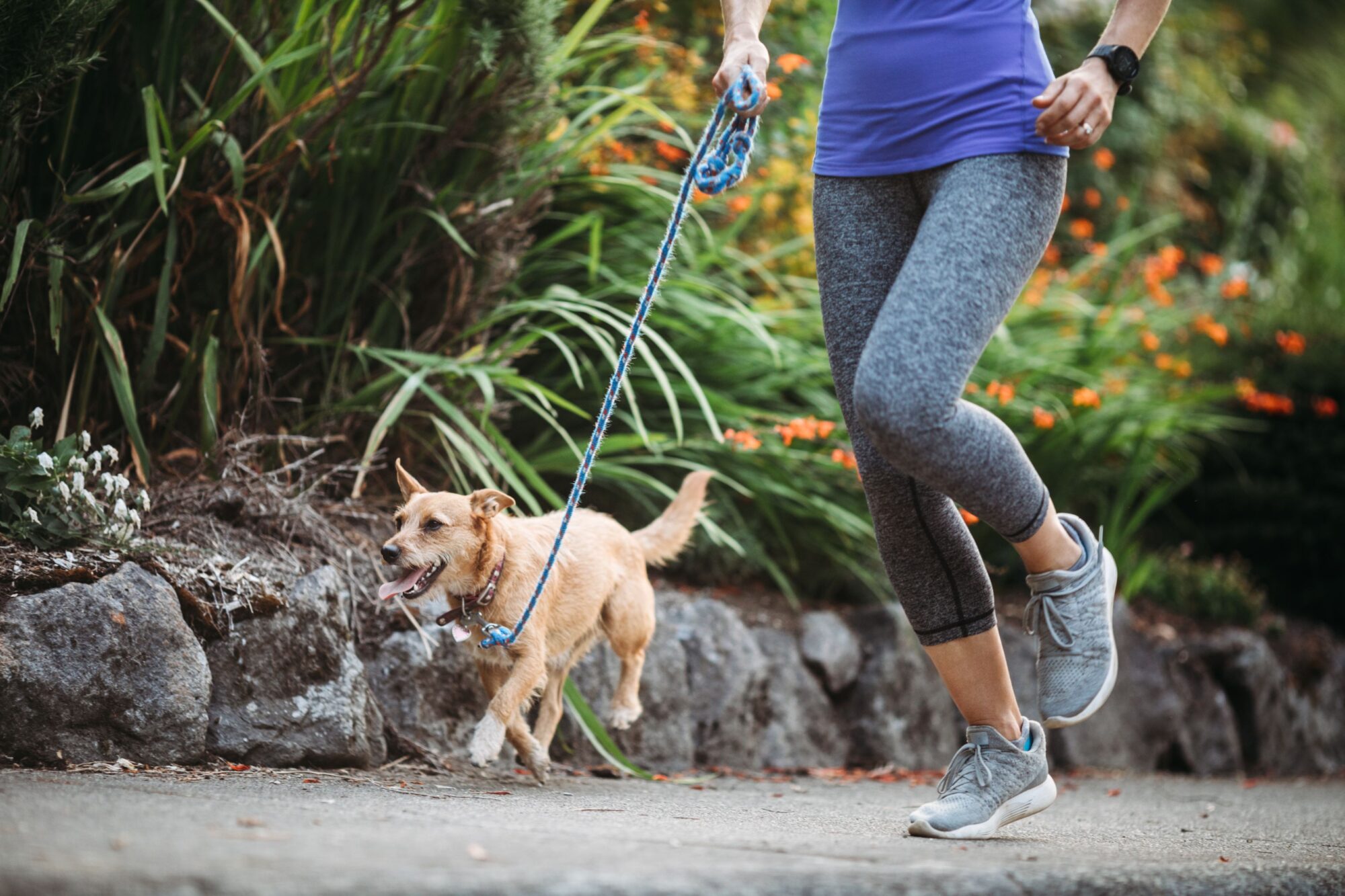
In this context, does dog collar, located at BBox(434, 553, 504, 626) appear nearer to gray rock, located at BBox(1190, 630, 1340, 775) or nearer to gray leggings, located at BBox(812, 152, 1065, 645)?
gray leggings, located at BBox(812, 152, 1065, 645)

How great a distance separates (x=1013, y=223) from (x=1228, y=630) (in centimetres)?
406

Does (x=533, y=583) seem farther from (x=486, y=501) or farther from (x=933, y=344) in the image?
(x=933, y=344)

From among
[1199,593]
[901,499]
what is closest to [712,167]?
[901,499]

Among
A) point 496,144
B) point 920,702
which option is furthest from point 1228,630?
point 496,144

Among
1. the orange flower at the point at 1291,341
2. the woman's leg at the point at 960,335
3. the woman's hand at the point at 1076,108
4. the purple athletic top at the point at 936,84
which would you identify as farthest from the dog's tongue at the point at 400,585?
the orange flower at the point at 1291,341

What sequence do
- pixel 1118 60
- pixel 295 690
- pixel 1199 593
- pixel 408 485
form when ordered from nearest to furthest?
pixel 1118 60
pixel 295 690
pixel 408 485
pixel 1199 593

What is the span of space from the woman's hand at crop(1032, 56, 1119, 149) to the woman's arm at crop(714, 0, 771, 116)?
1.62ft

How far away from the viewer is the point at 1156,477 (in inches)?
223

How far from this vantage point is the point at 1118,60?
2.10 meters

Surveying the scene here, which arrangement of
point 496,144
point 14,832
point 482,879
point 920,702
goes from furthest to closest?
point 920,702 → point 496,144 → point 14,832 → point 482,879

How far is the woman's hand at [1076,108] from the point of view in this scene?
1.99 metres

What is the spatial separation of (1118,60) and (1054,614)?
972mm

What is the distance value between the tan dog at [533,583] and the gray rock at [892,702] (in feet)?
4.04

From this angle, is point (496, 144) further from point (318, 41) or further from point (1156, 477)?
point (1156, 477)
